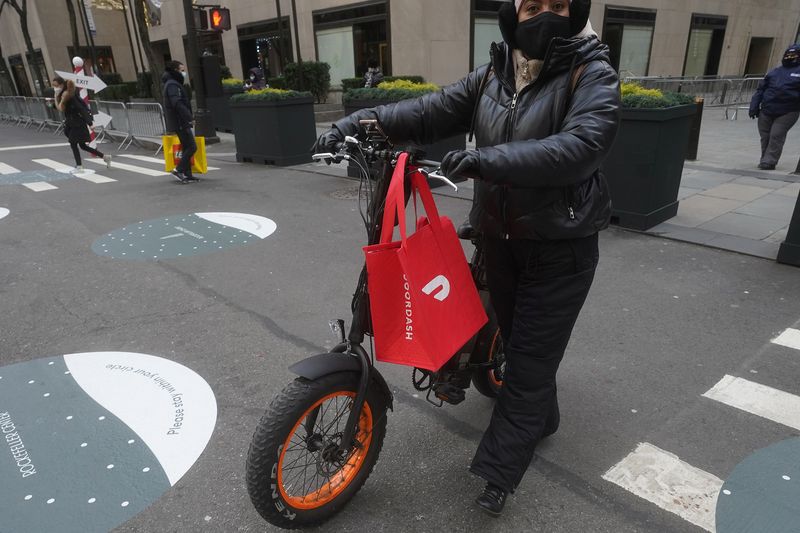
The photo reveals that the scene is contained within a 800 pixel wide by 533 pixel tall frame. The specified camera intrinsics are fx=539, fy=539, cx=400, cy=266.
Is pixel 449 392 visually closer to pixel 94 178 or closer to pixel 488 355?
pixel 488 355

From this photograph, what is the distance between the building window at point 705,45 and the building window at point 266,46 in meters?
22.0

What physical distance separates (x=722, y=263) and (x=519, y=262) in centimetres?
394

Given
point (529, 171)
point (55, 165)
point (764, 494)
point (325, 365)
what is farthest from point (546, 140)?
point (55, 165)

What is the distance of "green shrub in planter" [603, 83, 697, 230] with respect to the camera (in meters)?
5.85

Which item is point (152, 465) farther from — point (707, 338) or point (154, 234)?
point (154, 234)

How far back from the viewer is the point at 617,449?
109 inches

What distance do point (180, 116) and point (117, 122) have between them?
27.7ft

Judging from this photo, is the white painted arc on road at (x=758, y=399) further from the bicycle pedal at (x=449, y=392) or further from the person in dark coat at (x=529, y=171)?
the bicycle pedal at (x=449, y=392)

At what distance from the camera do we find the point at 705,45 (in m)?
31.4

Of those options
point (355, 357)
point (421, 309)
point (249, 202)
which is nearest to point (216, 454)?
point (355, 357)

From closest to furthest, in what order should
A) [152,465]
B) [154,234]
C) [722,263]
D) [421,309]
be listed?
[421,309] → [152,465] → [722,263] → [154,234]

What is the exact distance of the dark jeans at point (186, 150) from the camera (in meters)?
9.73

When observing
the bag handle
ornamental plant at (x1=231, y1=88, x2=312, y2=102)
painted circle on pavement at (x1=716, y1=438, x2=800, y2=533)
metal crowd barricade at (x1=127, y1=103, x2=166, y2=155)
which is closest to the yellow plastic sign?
ornamental plant at (x1=231, y1=88, x2=312, y2=102)

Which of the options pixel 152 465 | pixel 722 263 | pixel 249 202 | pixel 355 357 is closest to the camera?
pixel 355 357
